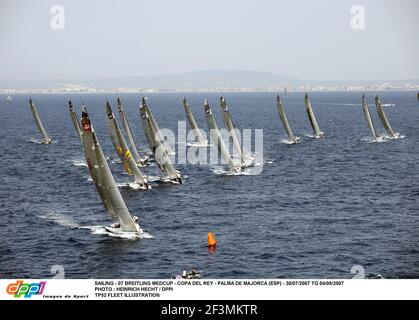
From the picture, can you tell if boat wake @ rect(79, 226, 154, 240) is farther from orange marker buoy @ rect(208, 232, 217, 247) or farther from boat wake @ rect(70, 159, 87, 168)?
boat wake @ rect(70, 159, 87, 168)

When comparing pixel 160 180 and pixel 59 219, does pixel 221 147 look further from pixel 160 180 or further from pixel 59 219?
→ pixel 59 219

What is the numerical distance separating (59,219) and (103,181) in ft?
25.9

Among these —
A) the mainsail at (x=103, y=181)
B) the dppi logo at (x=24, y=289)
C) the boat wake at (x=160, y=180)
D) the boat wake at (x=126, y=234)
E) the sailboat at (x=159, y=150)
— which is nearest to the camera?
the dppi logo at (x=24, y=289)

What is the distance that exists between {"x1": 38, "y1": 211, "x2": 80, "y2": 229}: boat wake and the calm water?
4.1 inches

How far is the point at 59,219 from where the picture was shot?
64.1m

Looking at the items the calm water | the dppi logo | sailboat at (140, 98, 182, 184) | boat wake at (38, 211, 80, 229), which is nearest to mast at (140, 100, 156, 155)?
sailboat at (140, 98, 182, 184)

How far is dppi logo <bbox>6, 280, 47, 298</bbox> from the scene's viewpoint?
23.8 meters

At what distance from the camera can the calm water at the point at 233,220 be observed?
160ft

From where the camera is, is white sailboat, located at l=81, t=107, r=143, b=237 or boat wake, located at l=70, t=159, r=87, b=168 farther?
boat wake, located at l=70, t=159, r=87, b=168

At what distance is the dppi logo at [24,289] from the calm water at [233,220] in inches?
856

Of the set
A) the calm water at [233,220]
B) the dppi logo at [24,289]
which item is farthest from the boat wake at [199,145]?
the dppi logo at [24,289]

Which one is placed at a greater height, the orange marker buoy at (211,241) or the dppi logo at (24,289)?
the dppi logo at (24,289)

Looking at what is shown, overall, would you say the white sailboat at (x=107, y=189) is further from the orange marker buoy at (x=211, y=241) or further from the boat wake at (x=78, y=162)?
the boat wake at (x=78, y=162)
